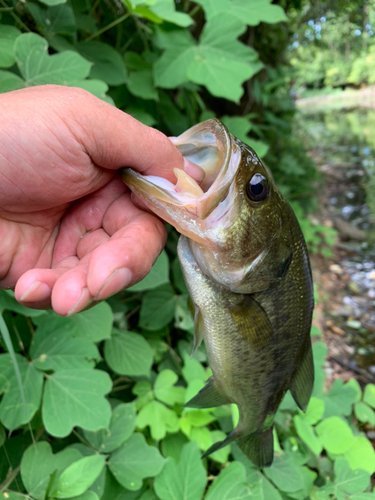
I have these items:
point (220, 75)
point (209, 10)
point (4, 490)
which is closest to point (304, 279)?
point (220, 75)

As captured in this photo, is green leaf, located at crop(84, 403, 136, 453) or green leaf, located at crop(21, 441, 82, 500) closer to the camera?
green leaf, located at crop(21, 441, 82, 500)

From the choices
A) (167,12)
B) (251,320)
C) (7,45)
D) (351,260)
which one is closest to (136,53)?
(167,12)

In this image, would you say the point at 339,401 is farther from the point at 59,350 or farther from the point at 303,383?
the point at 59,350

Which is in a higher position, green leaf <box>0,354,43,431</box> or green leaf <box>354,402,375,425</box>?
green leaf <box>0,354,43,431</box>

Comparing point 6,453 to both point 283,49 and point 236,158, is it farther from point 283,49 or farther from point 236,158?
point 283,49

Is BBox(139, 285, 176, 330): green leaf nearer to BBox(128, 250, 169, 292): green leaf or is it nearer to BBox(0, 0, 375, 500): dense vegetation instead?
BBox(0, 0, 375, 500): dense vegetation

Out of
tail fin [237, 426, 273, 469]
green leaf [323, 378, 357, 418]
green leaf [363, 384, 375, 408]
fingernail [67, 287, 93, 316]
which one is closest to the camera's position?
fingernail [67, 287, 93, 316]

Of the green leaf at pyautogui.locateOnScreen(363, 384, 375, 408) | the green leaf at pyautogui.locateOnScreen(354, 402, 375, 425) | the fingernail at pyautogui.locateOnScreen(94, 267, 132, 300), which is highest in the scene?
the fingernail at pyautogui.locateOnScreen(94, 267, 132, 300)

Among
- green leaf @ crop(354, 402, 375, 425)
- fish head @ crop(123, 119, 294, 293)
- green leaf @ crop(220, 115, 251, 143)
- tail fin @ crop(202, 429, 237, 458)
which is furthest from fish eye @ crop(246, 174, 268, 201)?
green leaf @ crop(354, 402, 375, 425)
